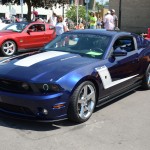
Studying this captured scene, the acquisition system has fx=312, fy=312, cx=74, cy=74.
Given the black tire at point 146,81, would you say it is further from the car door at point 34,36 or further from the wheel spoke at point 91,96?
the car door at point 34,36

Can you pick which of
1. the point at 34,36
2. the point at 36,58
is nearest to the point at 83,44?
the point at 36,58

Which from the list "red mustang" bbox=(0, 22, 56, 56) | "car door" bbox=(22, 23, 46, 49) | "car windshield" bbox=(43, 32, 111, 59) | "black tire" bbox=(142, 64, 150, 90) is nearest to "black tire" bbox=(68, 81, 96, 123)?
"car windshield" bbox=(43, 32, 111, 59)

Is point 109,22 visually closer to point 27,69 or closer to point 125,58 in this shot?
point 125,58

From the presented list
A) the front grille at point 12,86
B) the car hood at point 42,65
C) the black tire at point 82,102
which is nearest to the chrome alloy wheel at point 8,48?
the car hood at point 42,65

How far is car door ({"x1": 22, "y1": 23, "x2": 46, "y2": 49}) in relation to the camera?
40.9 ft

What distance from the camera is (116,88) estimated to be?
5.50m

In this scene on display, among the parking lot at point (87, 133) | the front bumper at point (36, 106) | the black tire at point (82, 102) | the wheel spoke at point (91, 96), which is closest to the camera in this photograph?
the parking lot at point (87, 133)

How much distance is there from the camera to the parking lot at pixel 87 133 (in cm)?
394

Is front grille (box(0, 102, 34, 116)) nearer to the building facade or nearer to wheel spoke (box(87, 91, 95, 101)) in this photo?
wheel spoke (box(87, 91, 95, 101))

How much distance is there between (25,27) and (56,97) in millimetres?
8697

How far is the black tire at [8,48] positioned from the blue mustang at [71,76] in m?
6.13

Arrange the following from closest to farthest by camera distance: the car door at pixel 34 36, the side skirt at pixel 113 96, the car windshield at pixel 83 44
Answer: the side skirt at pixel 113 96 → the car windshield at pixel 83 44 → the car door at pixel 34 36

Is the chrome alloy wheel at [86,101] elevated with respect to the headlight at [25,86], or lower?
lower

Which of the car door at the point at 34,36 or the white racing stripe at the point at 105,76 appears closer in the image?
the white racing stripe at the point at 105,76
